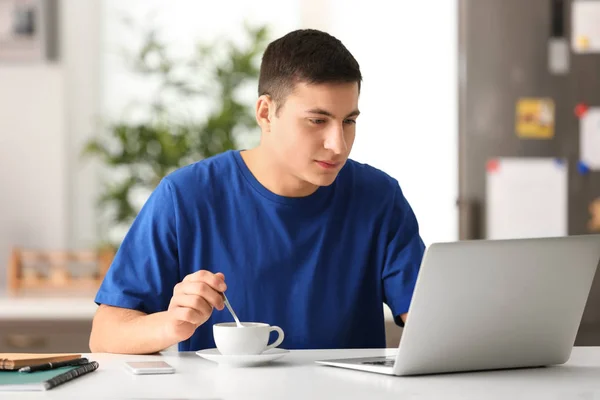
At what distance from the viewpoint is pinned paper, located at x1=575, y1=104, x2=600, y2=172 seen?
11.4ft

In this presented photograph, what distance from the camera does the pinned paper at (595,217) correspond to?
3465mm

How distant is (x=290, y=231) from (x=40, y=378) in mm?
704

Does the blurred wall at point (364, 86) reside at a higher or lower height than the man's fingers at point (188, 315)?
higher

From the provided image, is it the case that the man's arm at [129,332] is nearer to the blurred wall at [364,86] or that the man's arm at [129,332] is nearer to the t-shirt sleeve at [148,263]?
the t-shirt sleeve at [148,263]

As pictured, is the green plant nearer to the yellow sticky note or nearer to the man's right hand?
the yellow sticky note

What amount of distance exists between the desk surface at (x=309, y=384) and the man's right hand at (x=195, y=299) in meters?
0.07

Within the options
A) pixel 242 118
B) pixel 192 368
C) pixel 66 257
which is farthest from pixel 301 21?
pixel 192 368

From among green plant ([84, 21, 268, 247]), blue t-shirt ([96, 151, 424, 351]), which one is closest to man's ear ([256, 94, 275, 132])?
blue t-shirt ([96, 151, 424, 351])

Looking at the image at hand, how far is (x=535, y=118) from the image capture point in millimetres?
3498

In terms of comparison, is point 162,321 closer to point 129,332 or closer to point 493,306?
point 129,332

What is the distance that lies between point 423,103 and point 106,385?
2.72 metres

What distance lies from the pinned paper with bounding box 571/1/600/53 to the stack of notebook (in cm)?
257

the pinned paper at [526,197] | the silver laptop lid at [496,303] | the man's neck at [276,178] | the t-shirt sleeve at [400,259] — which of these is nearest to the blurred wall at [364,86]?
the pinned paper at [526,197]

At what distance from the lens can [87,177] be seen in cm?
390
